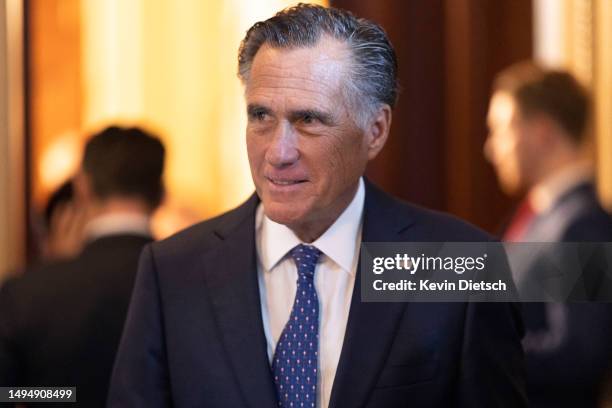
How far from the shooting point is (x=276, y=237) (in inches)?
71.4

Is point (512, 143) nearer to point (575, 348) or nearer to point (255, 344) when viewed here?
point (575, 348)

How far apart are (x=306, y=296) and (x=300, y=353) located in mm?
102

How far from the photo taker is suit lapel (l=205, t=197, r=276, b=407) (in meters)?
1.69

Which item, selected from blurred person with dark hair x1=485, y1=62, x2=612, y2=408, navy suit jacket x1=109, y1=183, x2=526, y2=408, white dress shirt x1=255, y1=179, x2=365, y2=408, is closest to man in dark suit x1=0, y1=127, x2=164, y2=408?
navy suit jacket x1=109, y1=183, x2=526, y2=408

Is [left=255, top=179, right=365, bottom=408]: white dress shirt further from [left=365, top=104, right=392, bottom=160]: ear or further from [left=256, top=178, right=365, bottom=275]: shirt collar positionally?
[left=365, top=104, right=392, bottom=160]: ear

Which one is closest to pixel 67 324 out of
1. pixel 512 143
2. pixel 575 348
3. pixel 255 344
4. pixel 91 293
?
pixel 91 293

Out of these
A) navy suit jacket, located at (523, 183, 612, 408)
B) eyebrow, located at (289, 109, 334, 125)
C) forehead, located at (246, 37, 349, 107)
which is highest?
forehead, located at (246, 37, 349, 107)

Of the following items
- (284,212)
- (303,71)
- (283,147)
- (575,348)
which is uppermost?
(303,71)

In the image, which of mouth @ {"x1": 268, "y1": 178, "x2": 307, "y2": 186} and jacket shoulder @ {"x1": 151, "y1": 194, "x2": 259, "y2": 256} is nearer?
mouth @ {"x1": 268, "y1": 178, "x2": 307, "y2": 186}

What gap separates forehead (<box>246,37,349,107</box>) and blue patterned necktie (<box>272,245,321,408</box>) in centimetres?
32

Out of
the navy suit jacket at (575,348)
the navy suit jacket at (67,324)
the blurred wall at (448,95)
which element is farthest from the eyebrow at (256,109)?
the blurred wall at (448,95)

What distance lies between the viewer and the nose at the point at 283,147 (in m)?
1.66

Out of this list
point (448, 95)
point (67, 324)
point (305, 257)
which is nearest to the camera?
point (305, 257)

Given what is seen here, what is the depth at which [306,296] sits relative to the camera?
1763 millimetres
